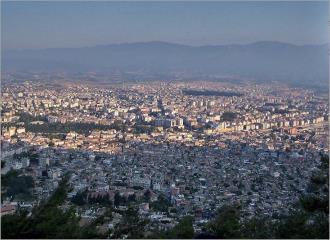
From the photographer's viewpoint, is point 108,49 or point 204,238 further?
point 108,49

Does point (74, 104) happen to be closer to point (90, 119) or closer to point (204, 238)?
point (90, 119)

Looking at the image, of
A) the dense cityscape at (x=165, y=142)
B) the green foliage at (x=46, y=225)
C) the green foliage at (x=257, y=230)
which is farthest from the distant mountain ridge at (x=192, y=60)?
the green foliage at (x=46, y=225)

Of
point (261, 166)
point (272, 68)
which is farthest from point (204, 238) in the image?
point (272, 68)

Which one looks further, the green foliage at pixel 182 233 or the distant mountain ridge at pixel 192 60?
the distant mountain ridge at pixel 192 60

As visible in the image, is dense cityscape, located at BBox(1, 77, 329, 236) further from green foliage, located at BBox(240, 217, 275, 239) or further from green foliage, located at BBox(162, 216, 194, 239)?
green foliage, located at BBox(240, 217, 275, 239)

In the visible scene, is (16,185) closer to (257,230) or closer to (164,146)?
(257,230)

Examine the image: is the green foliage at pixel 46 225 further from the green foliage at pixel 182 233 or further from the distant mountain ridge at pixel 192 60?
the distant mountain ridge at pixel 192 60

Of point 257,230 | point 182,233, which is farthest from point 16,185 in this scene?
point 257,230
